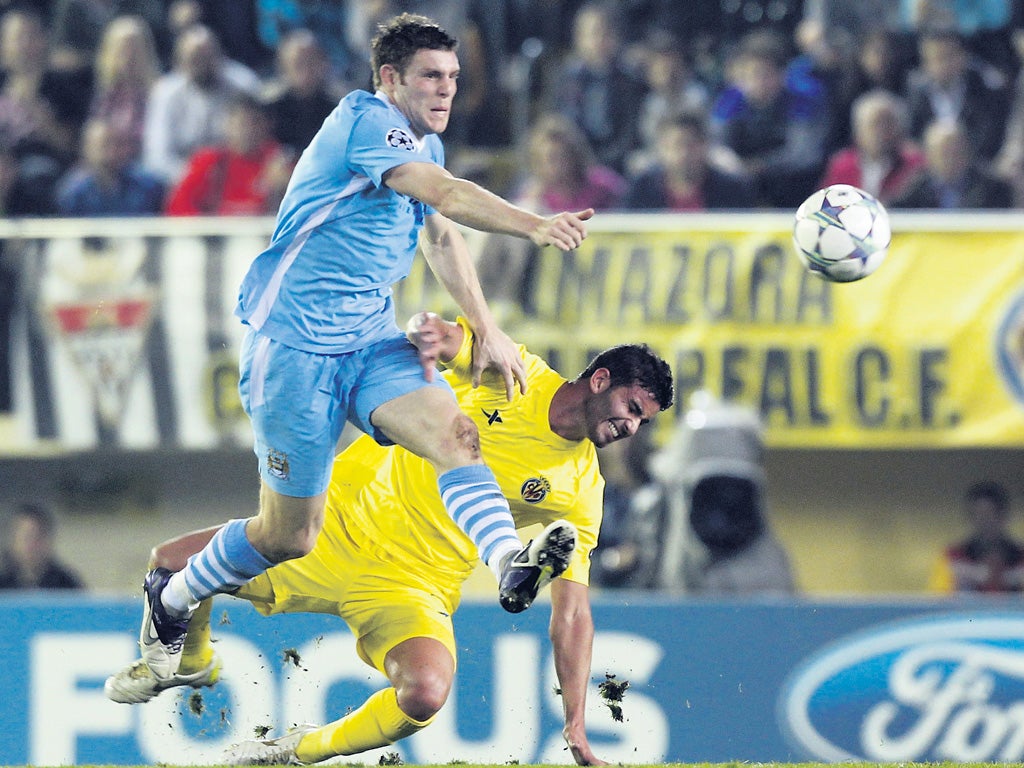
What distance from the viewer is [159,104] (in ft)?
35.4

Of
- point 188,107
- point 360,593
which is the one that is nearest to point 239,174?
point 188,107

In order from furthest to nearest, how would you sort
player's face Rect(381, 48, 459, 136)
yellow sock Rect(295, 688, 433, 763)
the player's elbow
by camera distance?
yellow sock Rect(295, 688, 433, 763) → player's face Rect(381, 48, 459, 136) → the player's elbow

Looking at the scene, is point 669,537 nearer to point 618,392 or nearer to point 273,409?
point 618,392

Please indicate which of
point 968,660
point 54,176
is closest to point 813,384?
point 968,660

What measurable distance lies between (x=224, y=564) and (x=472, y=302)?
4.22 ft

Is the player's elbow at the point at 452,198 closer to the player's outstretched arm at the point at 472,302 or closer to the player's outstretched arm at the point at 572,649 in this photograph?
the player's outstretched arm at the point at 472,302

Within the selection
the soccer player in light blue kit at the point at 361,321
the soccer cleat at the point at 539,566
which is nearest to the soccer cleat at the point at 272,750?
the soccer player in light blue kit at the point at 361,321

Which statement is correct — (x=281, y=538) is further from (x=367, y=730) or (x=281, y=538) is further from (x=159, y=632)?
(x=367, y=730)

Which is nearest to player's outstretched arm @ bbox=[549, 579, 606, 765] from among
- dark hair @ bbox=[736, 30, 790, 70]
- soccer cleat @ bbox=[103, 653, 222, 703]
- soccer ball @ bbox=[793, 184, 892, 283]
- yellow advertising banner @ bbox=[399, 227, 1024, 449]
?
soccer cleat @ bbox=[103, 653, 222, 703]

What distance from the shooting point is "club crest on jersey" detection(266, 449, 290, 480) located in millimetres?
5648

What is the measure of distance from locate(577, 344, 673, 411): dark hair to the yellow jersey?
336mm

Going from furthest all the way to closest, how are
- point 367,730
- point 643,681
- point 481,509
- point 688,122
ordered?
point 688,122, point 643,681, point 367,730, point 481,509

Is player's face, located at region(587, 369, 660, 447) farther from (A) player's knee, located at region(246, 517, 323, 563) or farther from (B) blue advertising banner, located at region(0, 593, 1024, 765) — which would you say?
(B) blue advertising banner, located at region(0, 593, 1024, 765)

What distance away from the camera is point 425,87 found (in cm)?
544
